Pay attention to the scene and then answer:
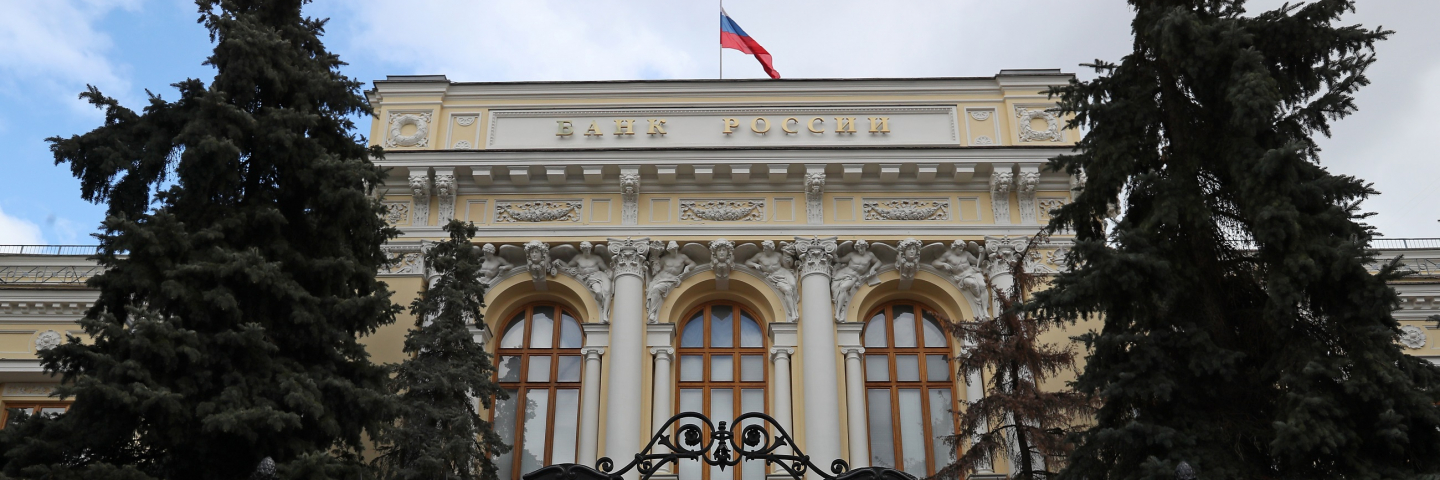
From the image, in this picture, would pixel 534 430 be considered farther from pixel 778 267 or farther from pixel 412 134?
pixel 412 134

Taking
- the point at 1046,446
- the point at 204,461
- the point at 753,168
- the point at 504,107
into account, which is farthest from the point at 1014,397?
the point at 504,107

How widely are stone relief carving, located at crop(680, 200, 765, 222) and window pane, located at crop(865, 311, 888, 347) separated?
2361 mm

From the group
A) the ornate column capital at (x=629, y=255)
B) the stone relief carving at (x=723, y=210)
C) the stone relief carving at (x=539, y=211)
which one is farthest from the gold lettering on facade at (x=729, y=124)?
the stone relief carving at (x=539, y=211)

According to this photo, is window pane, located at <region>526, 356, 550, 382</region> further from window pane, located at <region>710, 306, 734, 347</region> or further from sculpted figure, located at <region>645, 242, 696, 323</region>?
window pane, located at <region>710, 306, 734, 347</region>

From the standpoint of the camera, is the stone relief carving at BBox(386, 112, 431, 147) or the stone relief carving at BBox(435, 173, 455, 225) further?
the stone relief carving at BBox(386, 112, 431, 147)

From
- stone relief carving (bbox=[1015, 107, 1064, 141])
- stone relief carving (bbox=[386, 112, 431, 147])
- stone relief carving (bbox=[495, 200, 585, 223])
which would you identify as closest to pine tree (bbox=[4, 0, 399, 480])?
stone relief carving (bbox=[495, 200, 585, 223])

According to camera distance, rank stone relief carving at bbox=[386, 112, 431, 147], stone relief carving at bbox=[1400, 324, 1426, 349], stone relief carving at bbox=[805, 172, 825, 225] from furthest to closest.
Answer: stone relief carving at bbox=[386, 112, 431, 147] < stone relief carving at bbox=[1400, 324, 1426, 349] < stone relief carving at bbox=[805, 172, 825, 225]

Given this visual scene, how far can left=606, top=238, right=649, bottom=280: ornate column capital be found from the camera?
18250mm

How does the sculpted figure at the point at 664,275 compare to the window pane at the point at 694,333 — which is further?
the window pane at the point at 694,333

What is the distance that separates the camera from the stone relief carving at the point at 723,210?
18.8 m

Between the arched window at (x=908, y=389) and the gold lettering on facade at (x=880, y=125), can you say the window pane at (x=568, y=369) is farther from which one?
the gold lettering on facade at (x=880, y=125)

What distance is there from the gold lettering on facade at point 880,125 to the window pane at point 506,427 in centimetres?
711

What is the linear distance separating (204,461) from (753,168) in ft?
32.2

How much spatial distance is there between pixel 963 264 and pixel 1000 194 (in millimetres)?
1272
